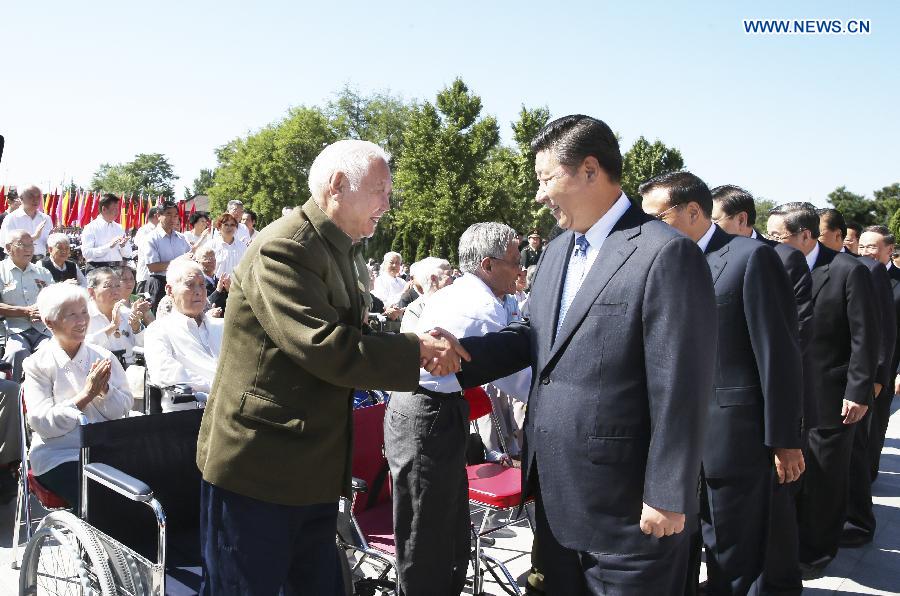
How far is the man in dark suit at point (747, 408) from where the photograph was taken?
2.94 metres

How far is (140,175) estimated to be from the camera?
10962 centimetres

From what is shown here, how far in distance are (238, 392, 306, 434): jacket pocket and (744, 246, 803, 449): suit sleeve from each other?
1.89 metres

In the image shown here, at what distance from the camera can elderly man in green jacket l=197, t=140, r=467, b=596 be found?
79.8 inches

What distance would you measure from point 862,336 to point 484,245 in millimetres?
2476

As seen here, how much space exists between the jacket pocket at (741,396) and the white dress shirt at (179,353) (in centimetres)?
274

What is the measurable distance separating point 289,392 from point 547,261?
920 millimetres

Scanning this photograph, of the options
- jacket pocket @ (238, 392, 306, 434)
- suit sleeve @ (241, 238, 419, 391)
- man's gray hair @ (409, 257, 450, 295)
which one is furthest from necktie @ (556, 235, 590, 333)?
man's gray hair @ (409, 257, 450, 295)

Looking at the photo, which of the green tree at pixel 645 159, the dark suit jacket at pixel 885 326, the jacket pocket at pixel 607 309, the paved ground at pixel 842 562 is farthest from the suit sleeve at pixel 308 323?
the green tree at pixel 645 159

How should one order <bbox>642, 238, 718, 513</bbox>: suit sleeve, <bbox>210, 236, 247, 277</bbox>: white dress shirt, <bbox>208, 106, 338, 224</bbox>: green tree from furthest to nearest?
<bbox>208, 106, 338, 224</bbox>: green tree
<bbox>210, 236, 247, 277</bbox>: white dress shirt
<bbox>642, 238, 718, 513</bbox>: suit sleeve

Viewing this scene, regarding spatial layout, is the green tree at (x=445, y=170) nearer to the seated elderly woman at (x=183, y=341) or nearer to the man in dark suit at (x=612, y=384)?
the seated elderly woman at (x=183, y=341)

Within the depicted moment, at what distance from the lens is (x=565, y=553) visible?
2115 mm

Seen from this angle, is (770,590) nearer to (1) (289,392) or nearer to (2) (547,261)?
(2) (547,261)

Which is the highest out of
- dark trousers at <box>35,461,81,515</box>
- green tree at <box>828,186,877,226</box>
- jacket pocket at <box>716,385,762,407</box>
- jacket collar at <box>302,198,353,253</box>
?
green tree at <box>828,186,877,226</box>

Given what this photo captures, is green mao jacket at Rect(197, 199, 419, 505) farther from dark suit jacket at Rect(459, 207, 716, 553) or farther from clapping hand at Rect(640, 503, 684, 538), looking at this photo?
clapping hand at Rect(640, 503, 684, 538)
